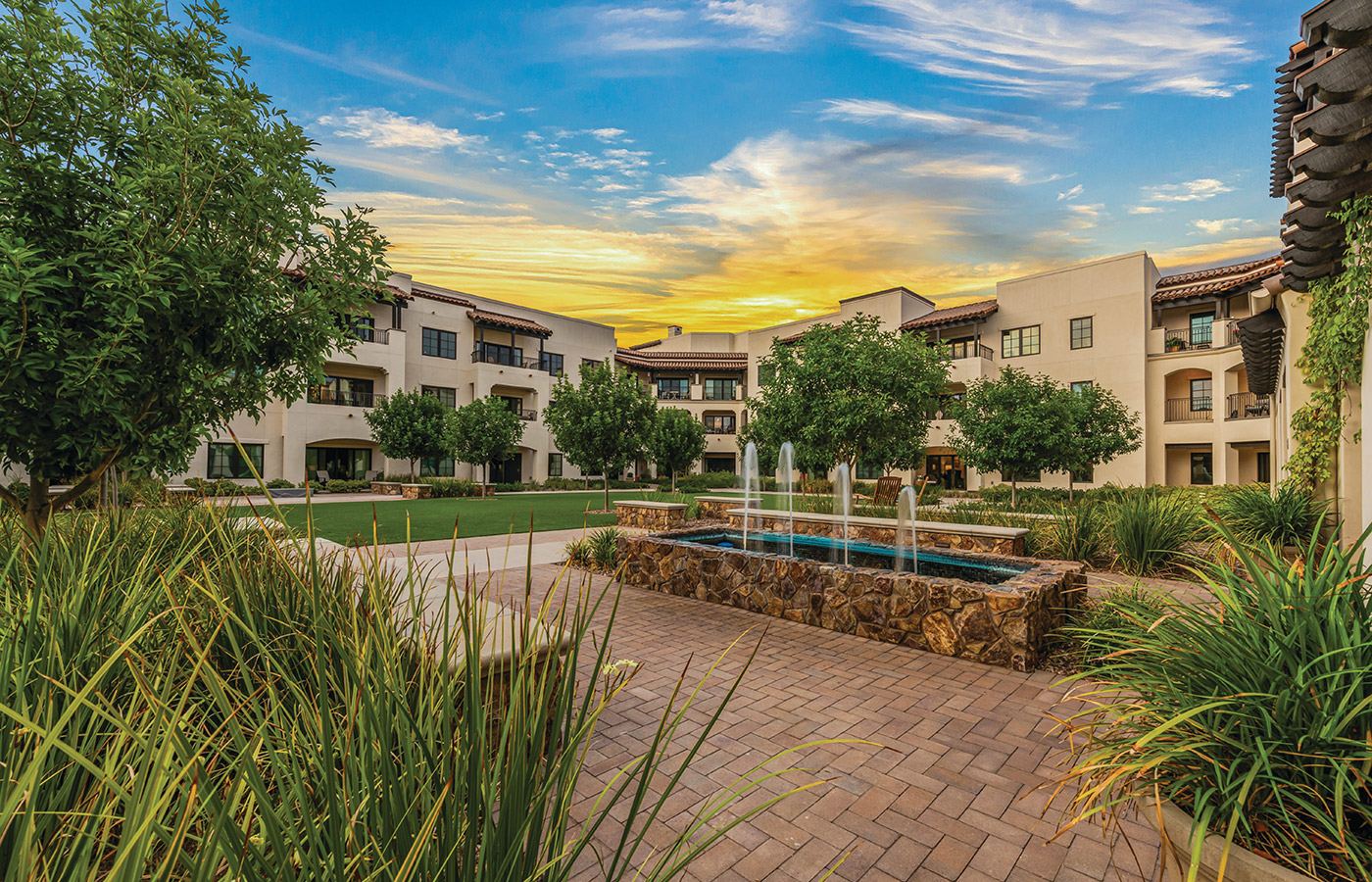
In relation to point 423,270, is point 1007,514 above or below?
below

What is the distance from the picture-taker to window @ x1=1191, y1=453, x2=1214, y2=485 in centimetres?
2695

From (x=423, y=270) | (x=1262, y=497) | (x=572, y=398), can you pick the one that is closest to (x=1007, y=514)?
(x=1262, y=497)

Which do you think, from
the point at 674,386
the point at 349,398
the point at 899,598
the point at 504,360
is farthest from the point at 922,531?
the point at 674,386

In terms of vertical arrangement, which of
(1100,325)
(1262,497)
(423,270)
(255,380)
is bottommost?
(1262,497)

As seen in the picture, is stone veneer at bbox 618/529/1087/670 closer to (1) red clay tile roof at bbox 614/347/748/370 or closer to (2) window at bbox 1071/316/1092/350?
(2) window at bbox 1071/316/1092/350

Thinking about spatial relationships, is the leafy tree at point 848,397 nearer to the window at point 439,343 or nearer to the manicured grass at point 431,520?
the manicured grass at point 431,520

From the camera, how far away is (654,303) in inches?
1090

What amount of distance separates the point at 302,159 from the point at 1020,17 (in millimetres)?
10966

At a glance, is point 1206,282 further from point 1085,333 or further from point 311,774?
point 311,774

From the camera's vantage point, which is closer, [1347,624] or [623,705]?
[1347,624]

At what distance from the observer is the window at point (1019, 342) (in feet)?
102

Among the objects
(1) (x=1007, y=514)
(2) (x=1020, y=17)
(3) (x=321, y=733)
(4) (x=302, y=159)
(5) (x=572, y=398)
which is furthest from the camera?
(5) (x=572, y=398)

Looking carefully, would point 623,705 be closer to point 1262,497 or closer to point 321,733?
point 321,733

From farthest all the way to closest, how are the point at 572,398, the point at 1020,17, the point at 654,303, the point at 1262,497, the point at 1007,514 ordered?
the point at 654,303 → the point at 572,398 → the point at 1007,514 → the point at 1020,17 → the point at 1262,497
